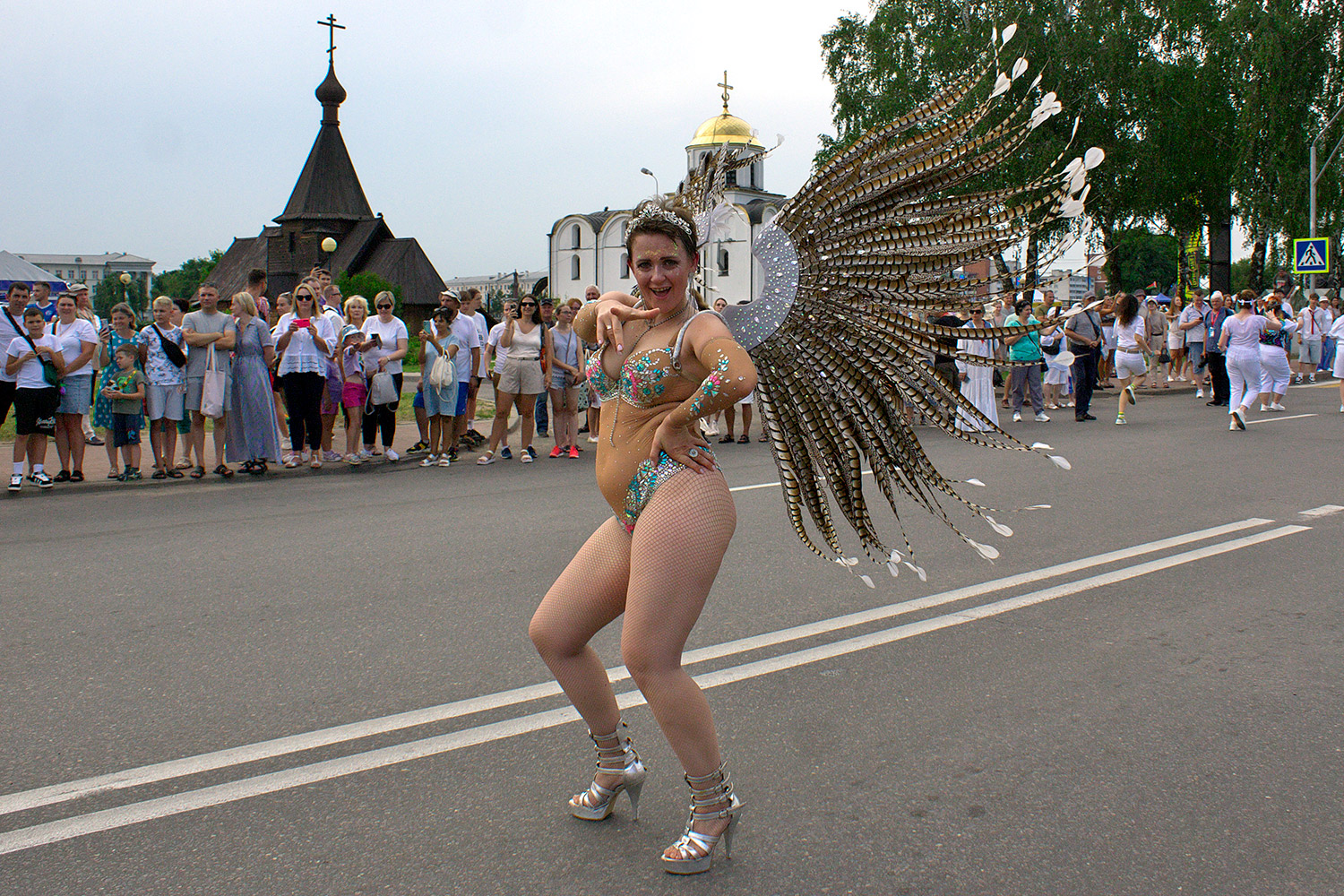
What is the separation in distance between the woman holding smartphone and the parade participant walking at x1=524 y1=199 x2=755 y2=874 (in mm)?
8508

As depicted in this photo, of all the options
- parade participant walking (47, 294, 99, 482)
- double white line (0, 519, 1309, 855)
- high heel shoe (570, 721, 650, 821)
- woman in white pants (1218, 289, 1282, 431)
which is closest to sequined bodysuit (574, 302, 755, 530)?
high heel shoe (570, 721, 650, 821)

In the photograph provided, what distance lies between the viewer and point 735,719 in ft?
12.3

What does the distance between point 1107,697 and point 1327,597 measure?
2.14m

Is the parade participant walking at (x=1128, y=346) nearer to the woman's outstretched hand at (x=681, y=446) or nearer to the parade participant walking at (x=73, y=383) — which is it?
the parade participant walking at (x=73, y=383)

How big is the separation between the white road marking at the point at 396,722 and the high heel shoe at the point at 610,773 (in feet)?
2.99

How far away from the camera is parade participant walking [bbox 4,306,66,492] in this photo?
9.51 m

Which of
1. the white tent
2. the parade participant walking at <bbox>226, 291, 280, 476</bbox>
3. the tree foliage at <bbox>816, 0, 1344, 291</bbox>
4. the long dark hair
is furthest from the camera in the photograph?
the tree foliage at <bbox>816, 0, 1344, 291</bbox>

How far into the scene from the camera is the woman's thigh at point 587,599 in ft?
9.42

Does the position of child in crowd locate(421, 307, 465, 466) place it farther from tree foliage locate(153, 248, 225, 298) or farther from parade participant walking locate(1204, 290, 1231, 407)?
tree foliage locate(153, 248, 225, 298)

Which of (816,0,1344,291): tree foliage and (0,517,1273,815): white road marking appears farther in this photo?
(816,0,1344,291): tree foliage

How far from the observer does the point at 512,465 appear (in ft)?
37.1

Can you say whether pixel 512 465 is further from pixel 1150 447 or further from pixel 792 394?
pixel 792 394

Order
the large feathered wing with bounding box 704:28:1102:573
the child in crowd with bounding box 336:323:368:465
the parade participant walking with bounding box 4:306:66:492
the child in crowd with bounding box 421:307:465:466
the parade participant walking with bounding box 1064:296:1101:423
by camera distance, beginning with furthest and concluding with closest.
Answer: the parade participant walking with bounding box 1064:296:1101:423 < the child in crowd with bounding box 421:307:465:466 < the child in crowd with bounding box 336:323:368:465 < the parade participant walking with bounding box 4:306:66:492 < the large feathered wing with bounding box 704:28:1102:573

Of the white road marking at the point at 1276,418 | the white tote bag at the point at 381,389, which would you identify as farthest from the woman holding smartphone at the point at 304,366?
the white road marking at the point at 1276,418
